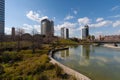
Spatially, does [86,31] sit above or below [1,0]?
below

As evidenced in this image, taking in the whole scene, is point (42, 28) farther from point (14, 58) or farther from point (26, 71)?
point (26, 71)

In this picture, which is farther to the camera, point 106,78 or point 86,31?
point 86,31

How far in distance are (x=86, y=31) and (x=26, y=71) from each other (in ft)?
489

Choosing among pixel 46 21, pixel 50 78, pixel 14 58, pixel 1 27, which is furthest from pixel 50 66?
pixel 46 21

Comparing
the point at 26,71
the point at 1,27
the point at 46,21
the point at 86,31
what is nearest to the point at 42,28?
the point at 46,21

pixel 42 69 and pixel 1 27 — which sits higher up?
pixel 1 27

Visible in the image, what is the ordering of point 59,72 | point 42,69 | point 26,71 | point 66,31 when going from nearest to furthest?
point 59,72 < point 26,71 < point 42,69 < point 66,31

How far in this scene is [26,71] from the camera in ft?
41.3

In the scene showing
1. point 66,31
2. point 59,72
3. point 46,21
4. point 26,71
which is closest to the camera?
point 59,72

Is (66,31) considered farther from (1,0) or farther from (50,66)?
(50,66)

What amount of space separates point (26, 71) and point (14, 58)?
8265 millimetres

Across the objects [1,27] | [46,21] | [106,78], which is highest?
[46,21]

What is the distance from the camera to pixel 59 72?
1172cm

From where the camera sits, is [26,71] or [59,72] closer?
[59,72]
